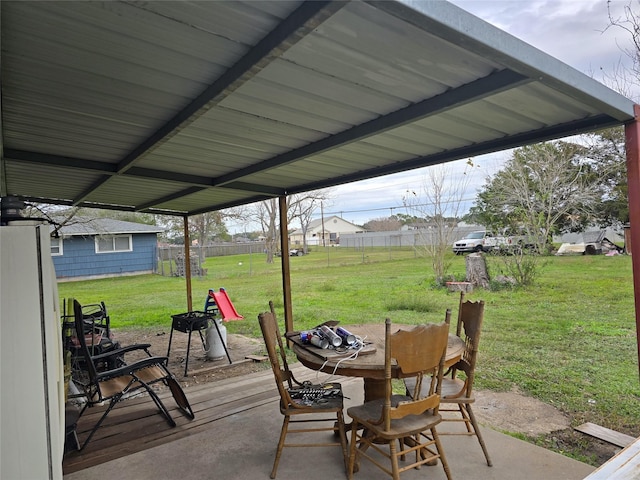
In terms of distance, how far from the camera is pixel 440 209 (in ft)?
29.0

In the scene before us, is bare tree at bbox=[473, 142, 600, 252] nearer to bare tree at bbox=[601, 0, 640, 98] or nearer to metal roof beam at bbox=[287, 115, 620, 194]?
bare tree at bbox=[601, 0, 640, 98]

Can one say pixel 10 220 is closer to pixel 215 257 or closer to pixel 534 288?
pixel 534 288

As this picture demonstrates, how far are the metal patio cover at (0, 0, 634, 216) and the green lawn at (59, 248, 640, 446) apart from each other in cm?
249

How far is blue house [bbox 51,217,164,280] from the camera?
544 inches

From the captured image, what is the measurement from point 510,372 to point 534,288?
4.12 metres

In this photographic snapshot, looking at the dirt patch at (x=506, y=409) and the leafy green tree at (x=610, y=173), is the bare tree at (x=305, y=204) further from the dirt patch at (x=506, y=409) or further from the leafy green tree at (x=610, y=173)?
the dirt patch at (x=506, y=409)

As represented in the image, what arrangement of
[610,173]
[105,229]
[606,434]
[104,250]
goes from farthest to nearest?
[104,250]
[105,229]
[610,173]
[606,434]

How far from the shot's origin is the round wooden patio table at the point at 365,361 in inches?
82.4

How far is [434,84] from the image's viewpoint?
185cm

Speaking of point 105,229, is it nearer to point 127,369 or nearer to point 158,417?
point 158,417

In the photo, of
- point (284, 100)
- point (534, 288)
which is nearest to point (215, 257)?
point (534, 288)

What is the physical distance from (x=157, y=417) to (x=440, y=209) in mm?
7326

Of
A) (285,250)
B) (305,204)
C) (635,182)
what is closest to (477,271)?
(285,250)

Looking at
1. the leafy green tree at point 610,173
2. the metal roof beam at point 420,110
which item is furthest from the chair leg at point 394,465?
the leafy green tree at point 610,173
